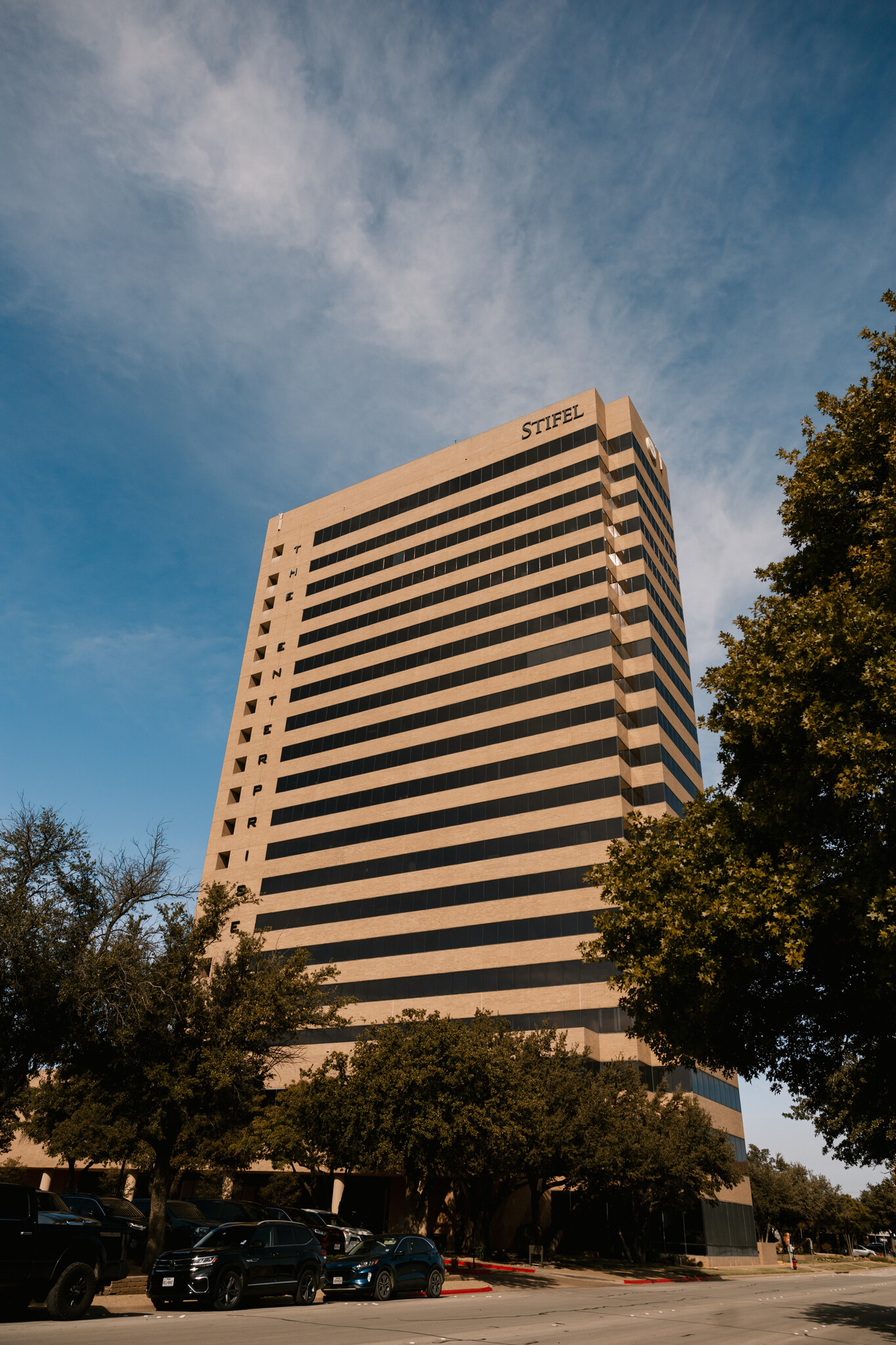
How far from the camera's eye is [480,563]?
64312 mm

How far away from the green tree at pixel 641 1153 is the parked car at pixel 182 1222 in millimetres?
15275

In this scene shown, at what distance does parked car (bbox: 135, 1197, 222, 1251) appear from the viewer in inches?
880

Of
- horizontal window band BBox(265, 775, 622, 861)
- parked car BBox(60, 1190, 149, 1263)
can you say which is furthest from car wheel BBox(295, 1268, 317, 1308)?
horizontal window band BBox(265, 775, 622, 861)

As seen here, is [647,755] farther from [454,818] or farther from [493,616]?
[493,616]

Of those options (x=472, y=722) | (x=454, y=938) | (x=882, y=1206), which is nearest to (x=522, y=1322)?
(x=454, y=938)

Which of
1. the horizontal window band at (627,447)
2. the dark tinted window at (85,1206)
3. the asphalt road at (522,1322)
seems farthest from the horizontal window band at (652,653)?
the dark tinted window at (85,1206)

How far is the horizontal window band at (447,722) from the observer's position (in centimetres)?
5469

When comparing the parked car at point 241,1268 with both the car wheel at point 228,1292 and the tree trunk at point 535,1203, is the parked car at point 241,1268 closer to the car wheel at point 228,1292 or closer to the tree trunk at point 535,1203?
the car wheel at point 228,1292

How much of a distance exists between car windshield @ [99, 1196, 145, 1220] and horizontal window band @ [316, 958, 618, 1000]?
1937 cm

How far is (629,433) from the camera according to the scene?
63344 mm

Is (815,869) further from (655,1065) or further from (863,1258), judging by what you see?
(863,1258)

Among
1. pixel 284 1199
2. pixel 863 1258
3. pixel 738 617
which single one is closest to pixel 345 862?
pixel 284 1199

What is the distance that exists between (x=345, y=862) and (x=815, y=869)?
48432 mm

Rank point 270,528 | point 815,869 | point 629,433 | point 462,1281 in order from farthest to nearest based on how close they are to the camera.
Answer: point 270,528, point 629,433, point 462,1281, point 815,869
